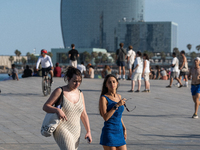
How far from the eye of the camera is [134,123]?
348 inches

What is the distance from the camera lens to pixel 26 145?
6.25 metres

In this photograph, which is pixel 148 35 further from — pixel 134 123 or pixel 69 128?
pixel 69 128

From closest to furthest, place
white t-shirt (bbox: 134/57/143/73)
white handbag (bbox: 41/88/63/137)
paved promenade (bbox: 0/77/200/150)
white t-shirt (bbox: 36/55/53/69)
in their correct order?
1. white handbag (bbox: 41/88/63/137)
2. paved promenade (bbox: 0/77/200/150)
3. white t-shirt (bbox: 36/55/53/69)
4. white t-shirt (bbox: 134/57/143/73)

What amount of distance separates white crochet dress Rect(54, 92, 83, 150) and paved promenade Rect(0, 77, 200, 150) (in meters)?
2.21

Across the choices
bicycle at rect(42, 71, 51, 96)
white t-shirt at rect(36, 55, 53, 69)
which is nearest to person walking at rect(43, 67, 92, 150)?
white t-shirt at rect(36, 55, 53, 69)

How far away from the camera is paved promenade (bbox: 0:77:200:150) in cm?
647

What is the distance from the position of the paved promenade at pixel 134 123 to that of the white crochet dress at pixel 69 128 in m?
2.21

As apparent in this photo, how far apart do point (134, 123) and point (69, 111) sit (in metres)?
5.04

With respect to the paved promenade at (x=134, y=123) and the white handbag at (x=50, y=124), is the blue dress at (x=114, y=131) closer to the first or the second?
the white handbag at (x=50, y=124)

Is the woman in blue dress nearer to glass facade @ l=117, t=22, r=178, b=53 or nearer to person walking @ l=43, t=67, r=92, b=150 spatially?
person walking @ l=43, t=67, r=92, b=150

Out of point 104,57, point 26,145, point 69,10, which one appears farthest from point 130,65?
point 69,10

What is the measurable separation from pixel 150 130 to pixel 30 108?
4.16 m

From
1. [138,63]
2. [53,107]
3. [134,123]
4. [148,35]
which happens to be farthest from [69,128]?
[148,35]

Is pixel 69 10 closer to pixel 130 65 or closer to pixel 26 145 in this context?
pixel 130 65
